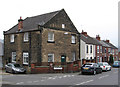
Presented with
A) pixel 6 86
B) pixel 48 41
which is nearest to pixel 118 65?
pixel 48 41

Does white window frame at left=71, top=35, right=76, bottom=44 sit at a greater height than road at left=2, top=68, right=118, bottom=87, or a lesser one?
greater

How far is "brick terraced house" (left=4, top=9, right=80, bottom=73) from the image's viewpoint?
86.1 ft

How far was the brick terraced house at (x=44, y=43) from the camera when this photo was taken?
26234 mm

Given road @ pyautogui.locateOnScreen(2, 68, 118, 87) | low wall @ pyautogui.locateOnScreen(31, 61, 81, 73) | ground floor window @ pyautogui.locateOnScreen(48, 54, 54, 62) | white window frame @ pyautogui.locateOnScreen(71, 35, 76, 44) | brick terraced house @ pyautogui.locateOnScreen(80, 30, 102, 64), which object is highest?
white window frame @ pyautogui.locateOnScreen(71, 35, 76, 44)

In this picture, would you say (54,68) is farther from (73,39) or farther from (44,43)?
(73,39)

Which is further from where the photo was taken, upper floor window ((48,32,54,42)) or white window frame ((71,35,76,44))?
white window frame ((71,35,76,44))

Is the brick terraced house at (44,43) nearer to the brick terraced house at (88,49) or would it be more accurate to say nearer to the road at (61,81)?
the brick terraced house at (88,49)

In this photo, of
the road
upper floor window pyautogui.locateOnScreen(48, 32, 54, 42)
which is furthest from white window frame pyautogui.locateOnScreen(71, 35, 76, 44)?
the road

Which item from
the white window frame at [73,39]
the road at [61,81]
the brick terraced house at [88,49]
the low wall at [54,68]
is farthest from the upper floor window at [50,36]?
the brick terraced house at [88,49]

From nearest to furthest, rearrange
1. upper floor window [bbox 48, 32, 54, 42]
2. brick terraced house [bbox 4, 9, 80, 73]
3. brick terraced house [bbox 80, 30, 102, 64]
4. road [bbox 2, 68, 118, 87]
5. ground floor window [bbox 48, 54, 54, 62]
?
road [bbox 2, 68, 118, 87] → brick terraced house [bbox 4, 9, 80, 73] → ground floor window [bbox 48, 54, 54, 62] → upper floor window [bbox 48, 32, 54, 42] → brick terraced house [bbox 80, 30, 102, 64]

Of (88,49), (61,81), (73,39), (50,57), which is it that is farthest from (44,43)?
(88,49)

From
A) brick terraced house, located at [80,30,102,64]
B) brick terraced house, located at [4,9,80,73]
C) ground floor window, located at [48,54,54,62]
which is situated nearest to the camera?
brick terraced house, located at [4,9,80,73]

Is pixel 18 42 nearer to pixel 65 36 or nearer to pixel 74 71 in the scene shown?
pixel 65 36

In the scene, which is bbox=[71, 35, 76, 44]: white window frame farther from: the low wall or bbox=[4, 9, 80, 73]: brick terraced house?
the low wall
